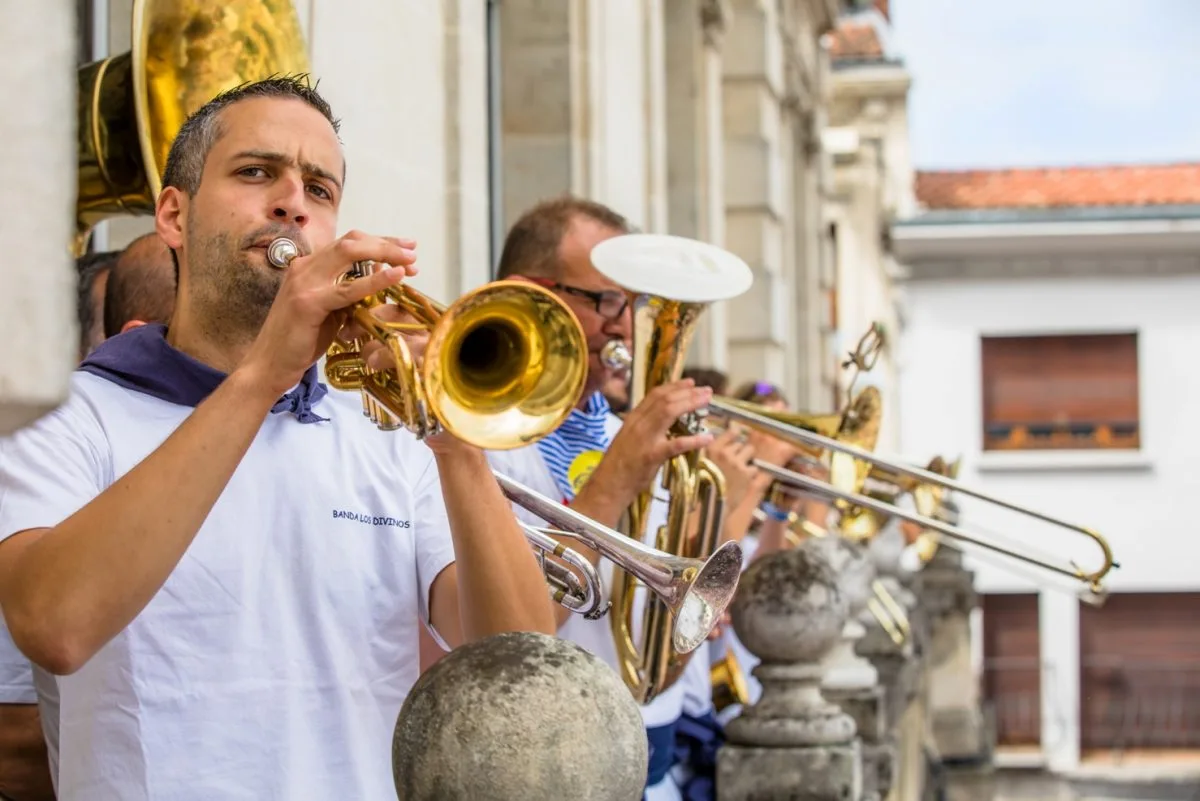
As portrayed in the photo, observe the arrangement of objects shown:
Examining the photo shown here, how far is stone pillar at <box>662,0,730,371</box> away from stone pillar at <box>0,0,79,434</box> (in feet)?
30.1

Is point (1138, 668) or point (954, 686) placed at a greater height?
point (954, 686)

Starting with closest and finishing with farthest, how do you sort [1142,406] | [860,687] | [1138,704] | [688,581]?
[688,581]
[860,687]
[1138,704]
[1142,406]

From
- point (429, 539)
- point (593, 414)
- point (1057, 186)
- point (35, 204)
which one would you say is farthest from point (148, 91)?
point (1057, 186)

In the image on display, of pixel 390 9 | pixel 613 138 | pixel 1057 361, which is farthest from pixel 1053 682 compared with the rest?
pixel 390 9

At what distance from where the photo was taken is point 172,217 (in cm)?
256

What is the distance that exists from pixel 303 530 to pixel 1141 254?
25.5 metres

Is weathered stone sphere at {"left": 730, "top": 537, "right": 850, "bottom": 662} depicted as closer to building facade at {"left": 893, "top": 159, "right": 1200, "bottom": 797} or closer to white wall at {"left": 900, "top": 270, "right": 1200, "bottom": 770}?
building facade at {"left": 893, "top": 159, "right": 1200, "bottom": 797}

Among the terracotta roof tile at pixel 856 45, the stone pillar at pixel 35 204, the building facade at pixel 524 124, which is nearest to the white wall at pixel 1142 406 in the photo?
the terracotta roof tile at pixel 856 45

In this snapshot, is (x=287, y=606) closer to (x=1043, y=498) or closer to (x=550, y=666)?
(x=550, y=666)

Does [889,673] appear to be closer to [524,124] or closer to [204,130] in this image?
[524,124]

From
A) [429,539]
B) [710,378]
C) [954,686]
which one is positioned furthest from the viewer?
[954,686]

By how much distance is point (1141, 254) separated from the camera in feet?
87.1

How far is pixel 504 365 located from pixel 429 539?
0.27m

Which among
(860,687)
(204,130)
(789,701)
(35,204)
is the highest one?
(204,130)
